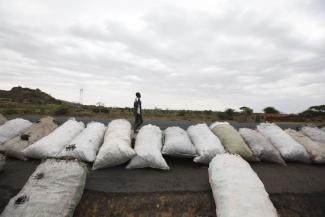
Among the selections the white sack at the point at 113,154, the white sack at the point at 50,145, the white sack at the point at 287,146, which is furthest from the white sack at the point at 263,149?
the white sack at the point at 50,145

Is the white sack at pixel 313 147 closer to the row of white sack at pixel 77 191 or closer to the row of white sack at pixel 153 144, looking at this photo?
the row of white sack at pixel 153 144

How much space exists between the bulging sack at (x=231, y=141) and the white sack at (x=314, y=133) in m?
2.01

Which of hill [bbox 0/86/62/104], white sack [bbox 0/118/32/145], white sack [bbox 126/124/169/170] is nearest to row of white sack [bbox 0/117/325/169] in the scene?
white sack [bbox 126/124/169/170]

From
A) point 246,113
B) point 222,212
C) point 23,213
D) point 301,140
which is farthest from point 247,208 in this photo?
point 246,113

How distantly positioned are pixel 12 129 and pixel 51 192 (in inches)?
128

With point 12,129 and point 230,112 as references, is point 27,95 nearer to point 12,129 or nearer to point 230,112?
point 230,112

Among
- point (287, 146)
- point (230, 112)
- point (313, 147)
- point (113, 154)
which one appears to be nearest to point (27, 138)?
point (113, 154)

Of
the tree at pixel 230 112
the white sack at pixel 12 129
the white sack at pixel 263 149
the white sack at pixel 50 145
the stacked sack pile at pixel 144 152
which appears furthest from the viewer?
the tree at pixel 230 112

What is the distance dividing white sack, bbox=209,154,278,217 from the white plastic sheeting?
7.37ft

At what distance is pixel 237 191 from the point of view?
3822 mm

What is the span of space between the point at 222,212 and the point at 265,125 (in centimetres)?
402

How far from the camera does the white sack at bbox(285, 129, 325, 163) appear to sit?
605 centimetres

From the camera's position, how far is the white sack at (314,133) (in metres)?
6.80

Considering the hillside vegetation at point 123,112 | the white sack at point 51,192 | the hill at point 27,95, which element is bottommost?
the white sack at point 51,192
